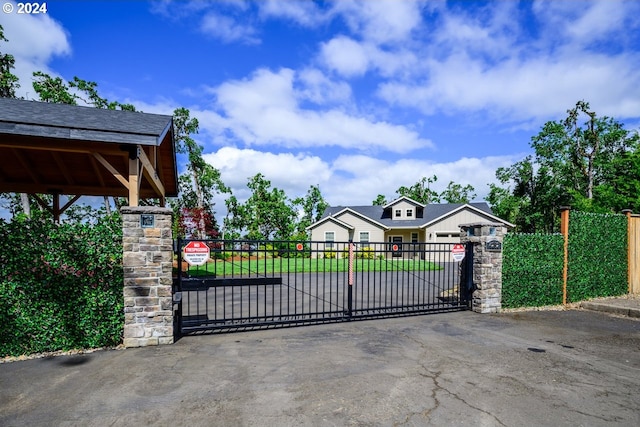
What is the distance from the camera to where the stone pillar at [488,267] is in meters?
8.73

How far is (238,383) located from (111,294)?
10.2ft

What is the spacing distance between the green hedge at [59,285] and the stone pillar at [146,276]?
0.21 meters

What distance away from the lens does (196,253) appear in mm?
6500

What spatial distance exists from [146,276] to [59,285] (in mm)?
1338

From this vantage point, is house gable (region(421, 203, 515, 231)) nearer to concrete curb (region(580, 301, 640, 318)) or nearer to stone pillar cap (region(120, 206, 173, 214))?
concrete curb (region(580, 301, 640, 318))

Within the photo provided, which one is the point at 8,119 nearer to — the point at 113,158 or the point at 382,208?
the point at 113,158

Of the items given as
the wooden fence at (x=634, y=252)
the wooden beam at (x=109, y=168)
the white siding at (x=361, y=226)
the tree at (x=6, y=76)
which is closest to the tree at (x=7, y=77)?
the tree at (x=6, y=76)

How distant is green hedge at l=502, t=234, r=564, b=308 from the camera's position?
359 inches

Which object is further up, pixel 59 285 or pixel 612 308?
pixel 59 285

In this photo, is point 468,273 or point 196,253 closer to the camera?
point 196,253

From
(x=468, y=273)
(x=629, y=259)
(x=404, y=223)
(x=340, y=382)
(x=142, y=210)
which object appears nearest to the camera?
(x=340, y=382)

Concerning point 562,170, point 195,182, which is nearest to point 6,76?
point 195,182

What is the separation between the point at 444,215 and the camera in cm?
2933

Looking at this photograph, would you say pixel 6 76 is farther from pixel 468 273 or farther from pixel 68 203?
pixel 468 273
